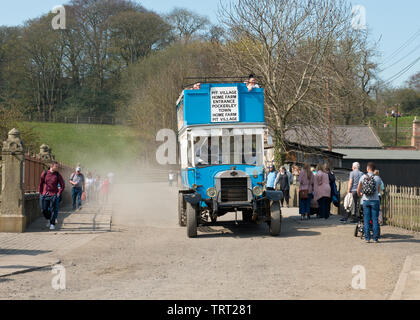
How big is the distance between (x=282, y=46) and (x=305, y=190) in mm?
14128

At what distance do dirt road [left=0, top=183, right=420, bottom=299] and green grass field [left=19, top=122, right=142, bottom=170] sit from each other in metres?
57.5

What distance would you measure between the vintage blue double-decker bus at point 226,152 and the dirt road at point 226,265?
2.65ft

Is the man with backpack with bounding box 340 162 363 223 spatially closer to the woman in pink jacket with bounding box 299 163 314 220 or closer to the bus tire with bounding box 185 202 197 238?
the woman in pink jacket with bounding box 299 163 314 220

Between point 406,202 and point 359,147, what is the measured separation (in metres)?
43.9

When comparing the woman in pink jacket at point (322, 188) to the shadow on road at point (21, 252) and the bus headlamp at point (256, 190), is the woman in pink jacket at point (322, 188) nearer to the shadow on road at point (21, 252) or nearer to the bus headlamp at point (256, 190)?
the bus headlamp at point (256, 190)

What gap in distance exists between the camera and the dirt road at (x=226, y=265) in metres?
8.52

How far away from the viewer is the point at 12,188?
53.4 feet

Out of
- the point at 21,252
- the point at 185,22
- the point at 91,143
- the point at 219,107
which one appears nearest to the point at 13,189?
the point at 21,252

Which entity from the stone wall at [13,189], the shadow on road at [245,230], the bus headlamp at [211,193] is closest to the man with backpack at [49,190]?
the stone wall at [13,189]

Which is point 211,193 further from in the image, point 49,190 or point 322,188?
point 322,188

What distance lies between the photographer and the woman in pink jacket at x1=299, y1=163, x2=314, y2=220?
63.5 ft

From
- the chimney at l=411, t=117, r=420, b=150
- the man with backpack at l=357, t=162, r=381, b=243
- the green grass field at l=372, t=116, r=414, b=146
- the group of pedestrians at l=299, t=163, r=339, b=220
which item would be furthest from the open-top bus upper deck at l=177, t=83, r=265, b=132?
the green grass field at l=372, t=116, r=414, b=146

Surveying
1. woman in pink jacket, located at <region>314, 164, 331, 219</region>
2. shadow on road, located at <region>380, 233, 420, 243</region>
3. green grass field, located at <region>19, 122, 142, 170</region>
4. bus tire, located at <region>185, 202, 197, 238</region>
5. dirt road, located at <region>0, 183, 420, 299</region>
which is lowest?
dirt road, located at <region>0, 183, 420, 299</region>
